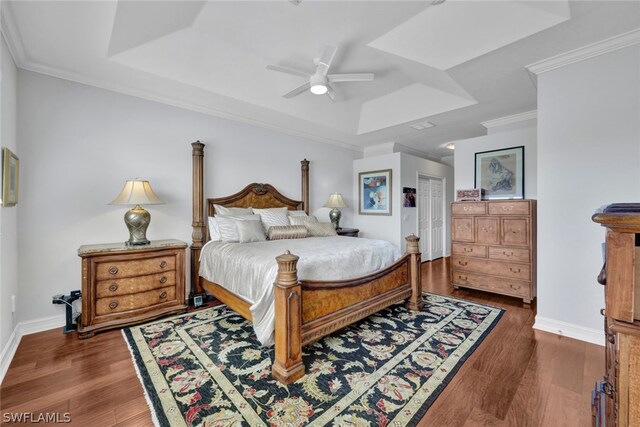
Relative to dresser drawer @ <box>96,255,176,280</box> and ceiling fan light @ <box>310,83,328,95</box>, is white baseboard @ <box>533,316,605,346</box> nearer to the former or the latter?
ceiling fan light @ <box>310,83,328,95</box>

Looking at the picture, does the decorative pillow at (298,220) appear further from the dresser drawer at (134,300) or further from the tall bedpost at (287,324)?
the tall bedpost at (287,324)

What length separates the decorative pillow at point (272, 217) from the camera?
150 inches

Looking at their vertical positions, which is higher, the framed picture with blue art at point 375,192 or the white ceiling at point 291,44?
the white ceiling at point 291,44

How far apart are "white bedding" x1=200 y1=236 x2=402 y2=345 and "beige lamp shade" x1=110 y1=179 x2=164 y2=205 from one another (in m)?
0.86

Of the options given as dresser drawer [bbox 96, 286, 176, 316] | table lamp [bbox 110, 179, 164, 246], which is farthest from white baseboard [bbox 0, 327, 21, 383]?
table lamp [bbox 110, 179, 164, 246]

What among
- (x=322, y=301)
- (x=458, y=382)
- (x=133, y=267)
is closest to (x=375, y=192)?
(x=322, y=301)

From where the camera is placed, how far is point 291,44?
3008 millimetres

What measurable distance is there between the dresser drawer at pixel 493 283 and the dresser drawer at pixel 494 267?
0.21 ft

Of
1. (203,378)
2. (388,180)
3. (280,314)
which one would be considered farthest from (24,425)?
(388,180)

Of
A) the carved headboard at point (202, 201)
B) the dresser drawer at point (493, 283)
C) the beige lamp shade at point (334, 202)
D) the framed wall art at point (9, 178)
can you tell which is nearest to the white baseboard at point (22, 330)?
the framed wall art at point (9, 178)

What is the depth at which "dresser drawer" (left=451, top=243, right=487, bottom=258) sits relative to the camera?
3.74 m

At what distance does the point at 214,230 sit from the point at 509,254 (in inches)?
152

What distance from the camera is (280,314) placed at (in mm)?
→ 1908

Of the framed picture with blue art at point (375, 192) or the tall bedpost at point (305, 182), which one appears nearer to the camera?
the tall bedpost at point (305, 182)
